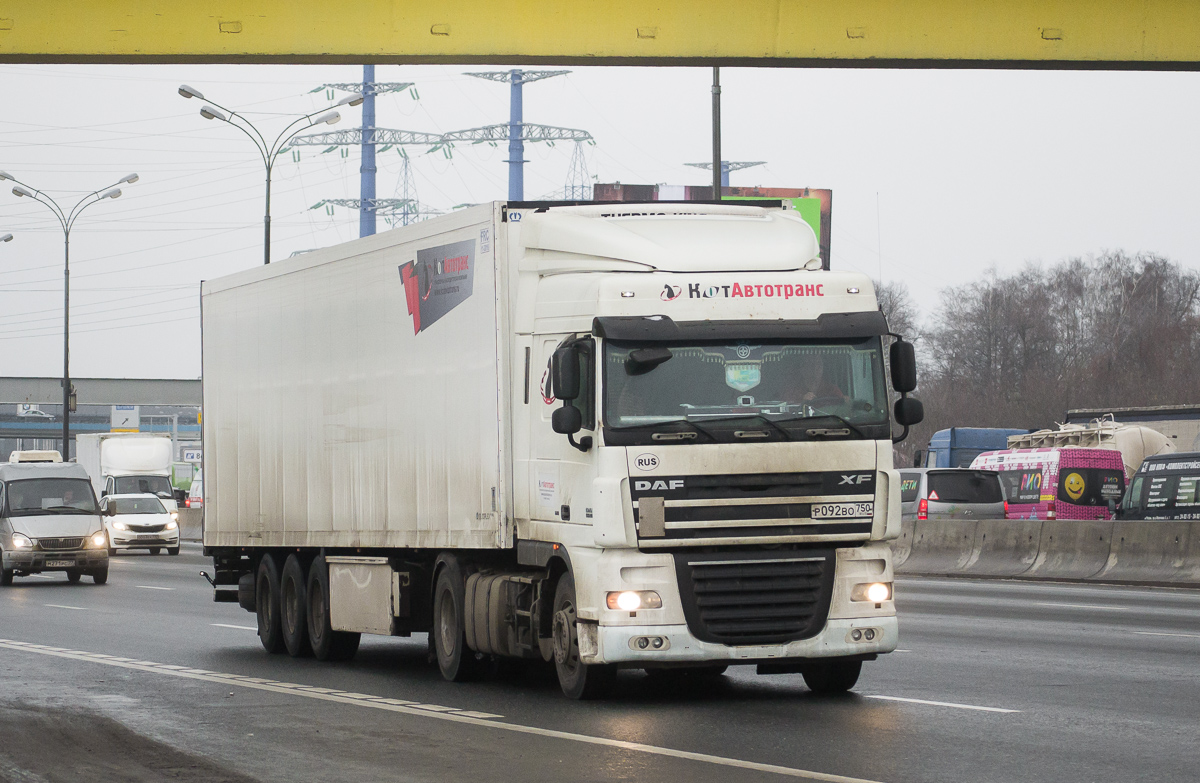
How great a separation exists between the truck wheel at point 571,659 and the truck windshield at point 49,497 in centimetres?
2302

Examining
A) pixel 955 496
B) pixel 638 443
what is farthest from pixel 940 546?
pixel 638 443

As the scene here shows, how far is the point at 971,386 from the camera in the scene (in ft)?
341

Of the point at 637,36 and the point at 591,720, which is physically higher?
the point at 637,36

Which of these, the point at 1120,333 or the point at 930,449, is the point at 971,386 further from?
the point at 930,449

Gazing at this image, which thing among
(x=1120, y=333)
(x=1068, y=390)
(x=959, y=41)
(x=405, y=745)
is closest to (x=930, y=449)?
(x=959, y=41)

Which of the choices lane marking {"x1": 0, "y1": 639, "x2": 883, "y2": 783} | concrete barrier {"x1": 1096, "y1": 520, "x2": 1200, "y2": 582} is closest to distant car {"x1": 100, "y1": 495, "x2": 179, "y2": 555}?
concrete barrier {"x1": 1096, "y1": 520, "x2": 1200, "y2": 582}

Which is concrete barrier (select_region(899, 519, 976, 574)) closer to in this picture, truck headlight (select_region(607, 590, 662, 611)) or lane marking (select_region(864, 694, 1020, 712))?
lane marking (select_region(864, 694, 1020, 712))

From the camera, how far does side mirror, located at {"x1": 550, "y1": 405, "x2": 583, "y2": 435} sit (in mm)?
11992

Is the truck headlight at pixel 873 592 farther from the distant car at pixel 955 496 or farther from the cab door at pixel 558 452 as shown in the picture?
the distant car at pixel 955 496

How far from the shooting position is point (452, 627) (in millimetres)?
14367

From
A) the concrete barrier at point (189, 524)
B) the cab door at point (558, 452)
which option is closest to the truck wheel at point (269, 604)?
the cab door at point (558, 452)

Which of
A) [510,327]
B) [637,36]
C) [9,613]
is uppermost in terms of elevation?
[637,36]

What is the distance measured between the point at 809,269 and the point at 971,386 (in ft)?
306

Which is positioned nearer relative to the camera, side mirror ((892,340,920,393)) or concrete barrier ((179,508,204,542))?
side mirror ((892,340,920,393))
